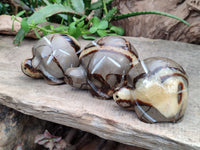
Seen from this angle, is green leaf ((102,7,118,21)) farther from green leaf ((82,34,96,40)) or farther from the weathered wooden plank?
the weathered wooden plank

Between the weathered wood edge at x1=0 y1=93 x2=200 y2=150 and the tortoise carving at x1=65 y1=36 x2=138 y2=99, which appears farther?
the tortoise carving at x1=65 y1=36 x2=138 y2=99

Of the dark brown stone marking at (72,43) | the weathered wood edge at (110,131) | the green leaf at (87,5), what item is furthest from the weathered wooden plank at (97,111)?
the green leaf at (87,5)

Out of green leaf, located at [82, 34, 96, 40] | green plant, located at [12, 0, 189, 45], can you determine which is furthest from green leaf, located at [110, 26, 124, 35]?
green leaf, located at [82, 34, 96, 40]

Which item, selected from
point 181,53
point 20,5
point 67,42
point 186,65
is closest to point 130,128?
point 67,42

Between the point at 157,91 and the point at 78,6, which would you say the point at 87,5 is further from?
the point at 157,91

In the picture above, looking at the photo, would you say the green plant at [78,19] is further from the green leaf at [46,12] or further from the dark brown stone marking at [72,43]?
the dark brown stone marking at [72,43]

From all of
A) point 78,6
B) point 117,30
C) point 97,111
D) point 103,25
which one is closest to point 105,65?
point 97,111
